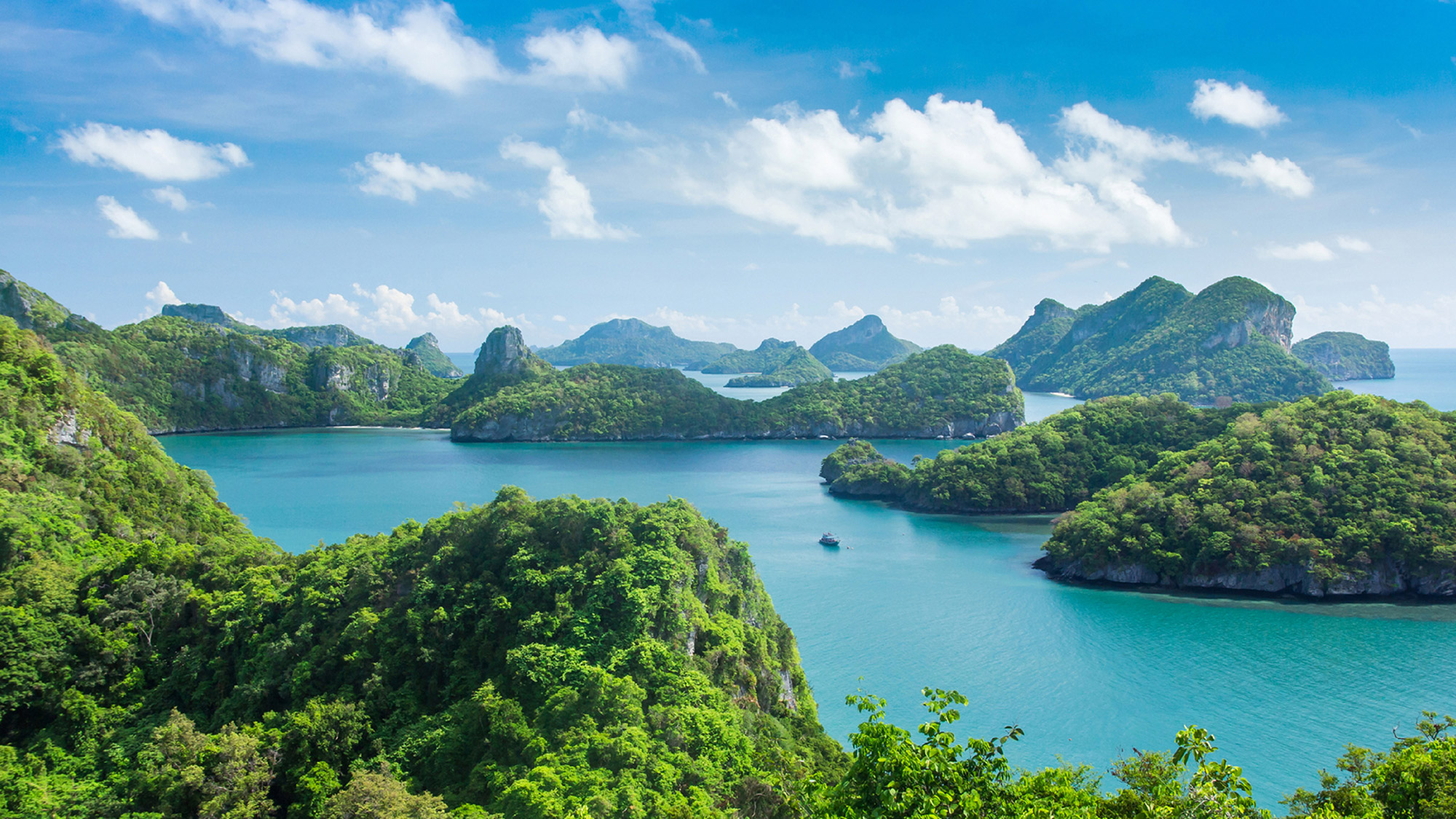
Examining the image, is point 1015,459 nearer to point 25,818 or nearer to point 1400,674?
point 1400,674

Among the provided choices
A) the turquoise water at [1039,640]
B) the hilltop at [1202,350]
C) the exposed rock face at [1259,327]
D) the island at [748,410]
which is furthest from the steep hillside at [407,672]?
the exposed rock face at [1259,327]

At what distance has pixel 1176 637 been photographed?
37.8 meters

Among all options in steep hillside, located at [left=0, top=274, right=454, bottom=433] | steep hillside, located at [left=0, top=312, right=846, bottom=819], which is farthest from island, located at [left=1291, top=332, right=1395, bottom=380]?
steep hillside, located at [left=0, top=312, right=846, bottom=819]

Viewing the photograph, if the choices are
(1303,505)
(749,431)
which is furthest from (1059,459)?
(749,431)

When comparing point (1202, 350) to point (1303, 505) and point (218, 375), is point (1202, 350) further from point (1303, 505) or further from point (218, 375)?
point (218, 375)

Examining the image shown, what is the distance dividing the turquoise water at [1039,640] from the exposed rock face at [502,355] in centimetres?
6932

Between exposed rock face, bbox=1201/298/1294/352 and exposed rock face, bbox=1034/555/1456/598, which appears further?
exposed rock face, bbox=1201/298/1294/352

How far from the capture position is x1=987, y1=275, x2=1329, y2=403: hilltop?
147 meters

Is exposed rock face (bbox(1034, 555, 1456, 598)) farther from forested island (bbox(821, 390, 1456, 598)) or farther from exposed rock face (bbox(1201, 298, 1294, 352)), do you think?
exposed rock face (bbox(1201, 298, 1294, 352))

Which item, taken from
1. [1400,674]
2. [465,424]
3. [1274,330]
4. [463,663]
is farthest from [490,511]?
[1274,330]

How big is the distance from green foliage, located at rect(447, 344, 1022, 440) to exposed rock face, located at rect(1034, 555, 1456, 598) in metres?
75.9

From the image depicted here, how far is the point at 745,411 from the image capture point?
12719 cm

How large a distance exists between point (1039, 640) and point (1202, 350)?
146665mm

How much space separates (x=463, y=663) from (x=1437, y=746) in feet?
73.7
